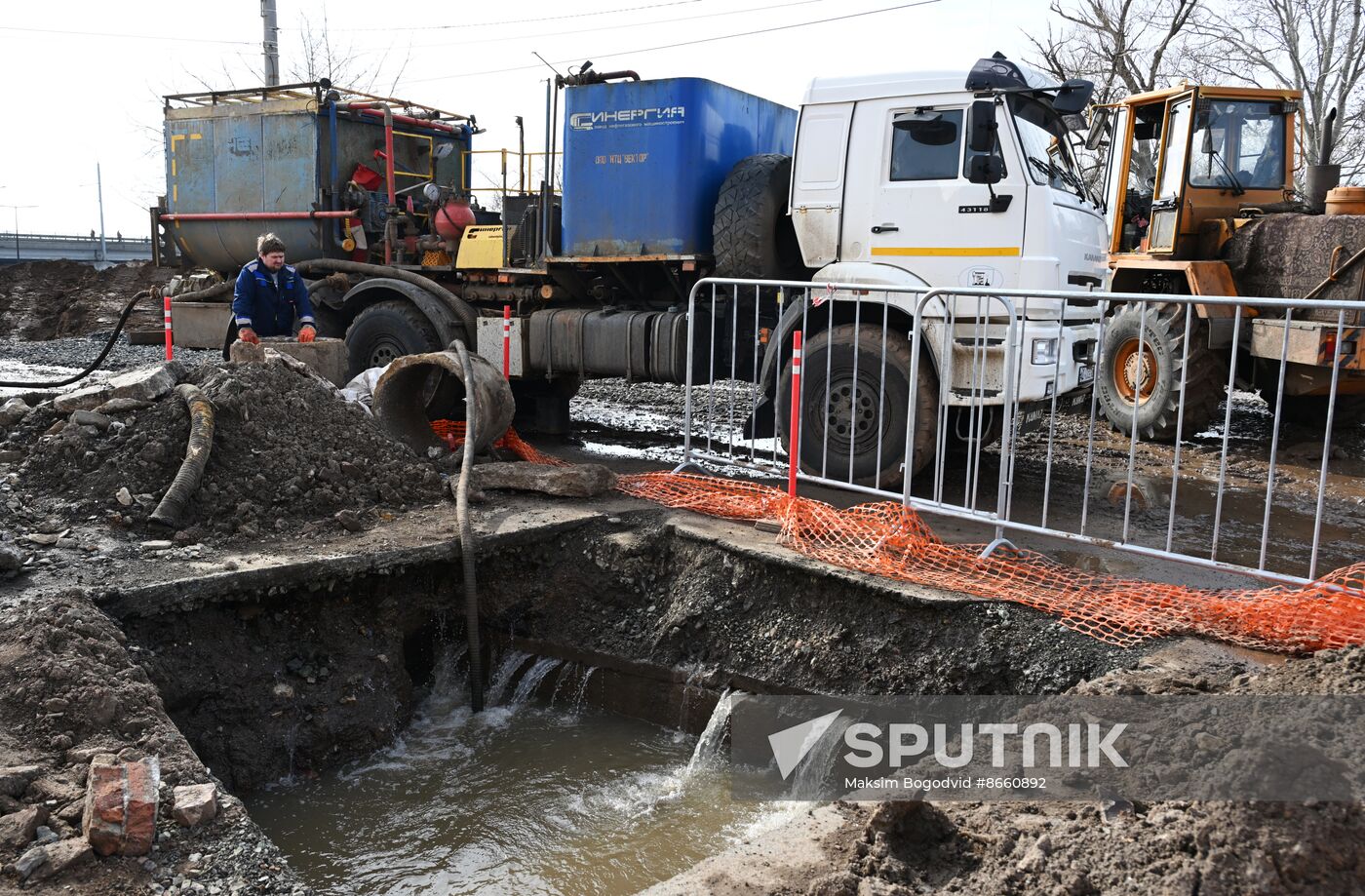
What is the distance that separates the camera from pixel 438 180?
11.4 metres

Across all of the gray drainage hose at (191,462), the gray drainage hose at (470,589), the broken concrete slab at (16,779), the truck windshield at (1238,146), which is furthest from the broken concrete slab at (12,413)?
the truck windshield at (1238,146)

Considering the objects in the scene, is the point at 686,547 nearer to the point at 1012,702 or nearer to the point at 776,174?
the point at 1012,702

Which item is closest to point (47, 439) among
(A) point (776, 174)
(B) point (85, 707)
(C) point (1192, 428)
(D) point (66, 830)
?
(B) point (85, 707)

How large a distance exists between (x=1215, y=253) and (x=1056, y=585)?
651 cm

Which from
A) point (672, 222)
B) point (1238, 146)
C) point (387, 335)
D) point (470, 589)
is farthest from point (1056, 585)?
point (1238, 146)

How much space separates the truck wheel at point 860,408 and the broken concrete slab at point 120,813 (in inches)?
179

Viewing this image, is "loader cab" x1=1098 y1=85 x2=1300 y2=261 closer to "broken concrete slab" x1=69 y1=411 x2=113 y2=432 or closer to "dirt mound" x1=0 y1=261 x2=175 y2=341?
"broken concrete slab" x1=69 y1=411 x2=113 y2=432

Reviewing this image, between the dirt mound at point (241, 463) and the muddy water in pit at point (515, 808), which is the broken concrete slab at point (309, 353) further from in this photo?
the muddy water in pit at point (515, 808)

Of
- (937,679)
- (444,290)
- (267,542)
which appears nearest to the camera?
(937,679)

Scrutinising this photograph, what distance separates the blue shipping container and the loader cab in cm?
449

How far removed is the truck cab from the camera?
6820 mm

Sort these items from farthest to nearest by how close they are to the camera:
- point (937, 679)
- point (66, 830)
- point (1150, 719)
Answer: point (937, 679) → point (1150, 719) → point (66, 830)

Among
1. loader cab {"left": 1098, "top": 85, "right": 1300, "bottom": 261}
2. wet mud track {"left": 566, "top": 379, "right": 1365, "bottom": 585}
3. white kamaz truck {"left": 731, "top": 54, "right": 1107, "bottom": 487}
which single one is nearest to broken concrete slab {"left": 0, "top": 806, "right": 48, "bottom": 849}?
wet mud track {"left": 566, "top": 379, "right": 1365, "bottom": 585}

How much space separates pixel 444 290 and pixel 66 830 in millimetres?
6819
